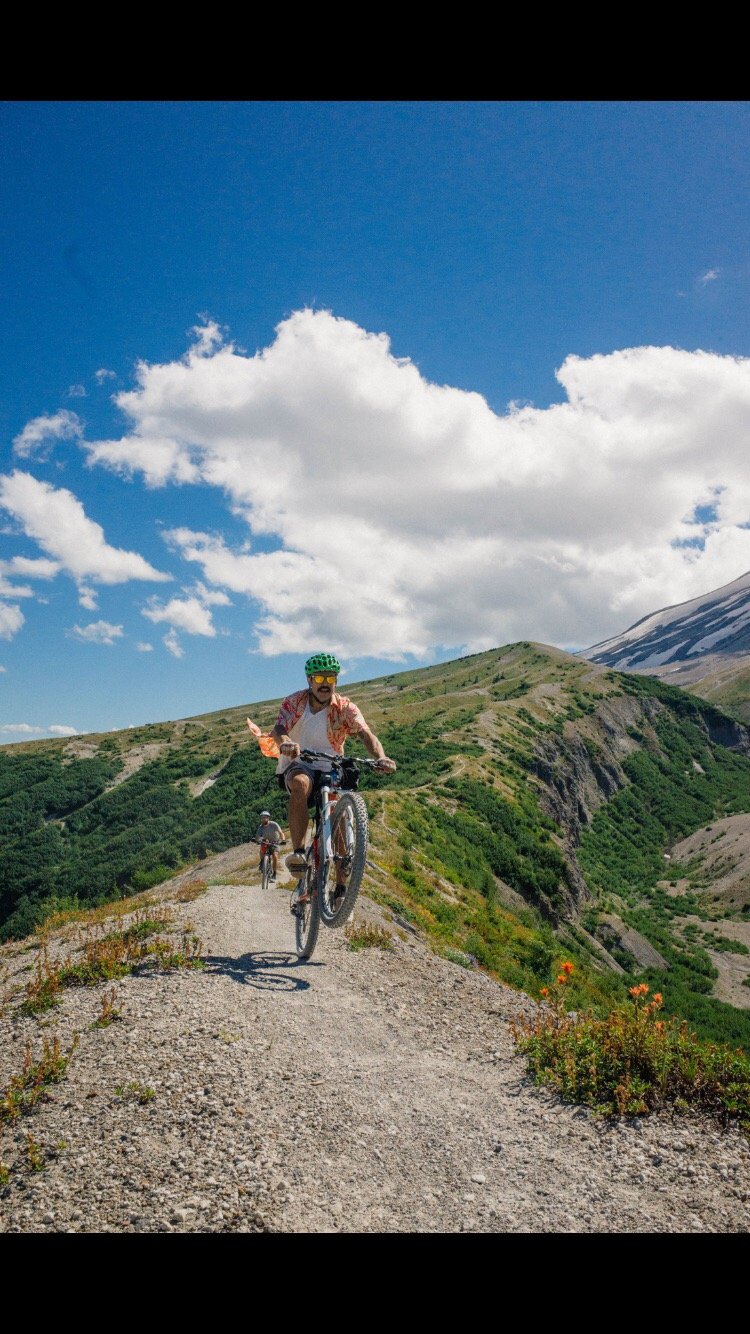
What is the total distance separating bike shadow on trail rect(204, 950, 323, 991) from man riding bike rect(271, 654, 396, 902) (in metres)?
2.11

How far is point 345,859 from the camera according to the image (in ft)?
28.5

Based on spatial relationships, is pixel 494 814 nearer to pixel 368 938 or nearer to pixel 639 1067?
pixel 368 938

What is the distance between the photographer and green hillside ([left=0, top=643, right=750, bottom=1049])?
A: 26.2 metres

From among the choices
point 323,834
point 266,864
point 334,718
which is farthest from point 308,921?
point 266,864

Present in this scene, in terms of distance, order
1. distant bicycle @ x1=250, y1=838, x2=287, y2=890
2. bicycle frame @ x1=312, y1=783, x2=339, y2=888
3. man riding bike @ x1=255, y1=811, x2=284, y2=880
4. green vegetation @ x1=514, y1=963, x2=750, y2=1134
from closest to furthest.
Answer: green vegetation @ x1=514, y1=963, x2=750, y2=1134, bicycle frame @ x1=312, y1=783, x2=339, y2=888, man riding bike @ x1=255, y1=811, x2=284, y2=880, distant bicycle @ x1=250, y1=838, x2=287, y2=890

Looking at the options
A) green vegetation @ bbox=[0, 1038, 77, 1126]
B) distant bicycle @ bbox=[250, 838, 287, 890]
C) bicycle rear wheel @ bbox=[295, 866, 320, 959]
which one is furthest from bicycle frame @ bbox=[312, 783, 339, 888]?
distant bicycle @ bbox=[250, 838, 287, 890]

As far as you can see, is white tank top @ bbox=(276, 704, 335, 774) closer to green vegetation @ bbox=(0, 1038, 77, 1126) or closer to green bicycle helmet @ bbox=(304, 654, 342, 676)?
green bicycle helmet @ bbox=(304, 654, 342, 676)

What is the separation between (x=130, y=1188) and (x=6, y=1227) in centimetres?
73

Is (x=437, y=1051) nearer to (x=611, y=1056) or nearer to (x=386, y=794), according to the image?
(x=611, y=1056)

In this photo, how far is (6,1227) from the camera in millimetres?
4020

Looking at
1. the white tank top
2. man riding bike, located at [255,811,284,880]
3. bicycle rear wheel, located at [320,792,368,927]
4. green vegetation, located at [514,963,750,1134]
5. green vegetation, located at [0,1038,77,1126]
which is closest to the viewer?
green vegetation, located at [0,1038,77,1126]

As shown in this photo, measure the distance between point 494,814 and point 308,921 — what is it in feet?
121

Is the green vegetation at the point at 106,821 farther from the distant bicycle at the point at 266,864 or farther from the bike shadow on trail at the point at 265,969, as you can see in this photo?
the bike shadow on trail at the point at 265,969
